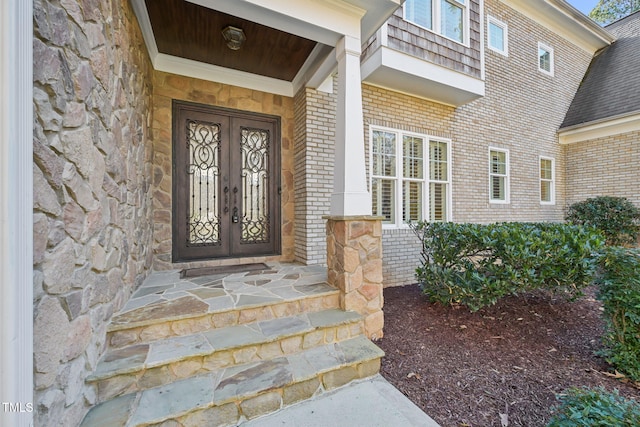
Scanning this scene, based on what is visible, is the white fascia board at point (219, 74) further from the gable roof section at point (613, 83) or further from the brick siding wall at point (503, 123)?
the gable roof section at point (613, 83)

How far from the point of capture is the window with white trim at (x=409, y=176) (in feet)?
15.6

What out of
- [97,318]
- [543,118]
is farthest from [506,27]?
[97,318]

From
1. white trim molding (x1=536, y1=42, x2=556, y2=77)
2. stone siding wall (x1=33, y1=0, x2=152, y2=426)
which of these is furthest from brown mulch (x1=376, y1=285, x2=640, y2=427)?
white trim molding (x1=536, y1=42, x2=556, y2=77)

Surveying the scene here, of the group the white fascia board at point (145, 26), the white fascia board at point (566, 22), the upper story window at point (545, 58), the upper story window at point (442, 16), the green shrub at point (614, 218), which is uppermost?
the white fascia board at point (566, 22)

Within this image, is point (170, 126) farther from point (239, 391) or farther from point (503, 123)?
point (503, 123)

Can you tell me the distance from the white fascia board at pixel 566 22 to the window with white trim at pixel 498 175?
378cm

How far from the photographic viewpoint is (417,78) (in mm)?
4414

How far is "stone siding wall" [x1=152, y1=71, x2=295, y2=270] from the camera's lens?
345 centimetres

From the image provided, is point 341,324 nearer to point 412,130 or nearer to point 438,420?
point 438,420

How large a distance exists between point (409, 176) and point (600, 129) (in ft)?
20.8

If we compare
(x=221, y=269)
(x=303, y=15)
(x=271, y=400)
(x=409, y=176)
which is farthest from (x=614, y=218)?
(x=221, y=269)

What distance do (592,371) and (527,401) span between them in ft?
2.96

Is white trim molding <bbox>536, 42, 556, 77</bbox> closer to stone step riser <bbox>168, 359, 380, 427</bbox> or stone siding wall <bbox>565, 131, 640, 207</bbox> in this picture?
stone siding wall <bbox>565, 131, 640, 207</bbox>

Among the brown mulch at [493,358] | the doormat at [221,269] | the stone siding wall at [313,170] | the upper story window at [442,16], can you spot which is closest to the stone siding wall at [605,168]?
the brown mulch at [493,358]
